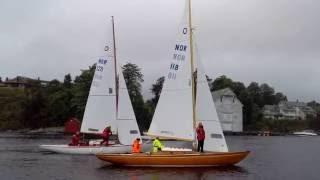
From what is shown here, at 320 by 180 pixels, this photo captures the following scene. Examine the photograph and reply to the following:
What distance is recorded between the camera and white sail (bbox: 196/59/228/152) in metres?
39.2

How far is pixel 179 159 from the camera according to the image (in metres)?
37.7

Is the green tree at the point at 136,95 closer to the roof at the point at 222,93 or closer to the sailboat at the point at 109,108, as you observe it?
the roof at the point at 222,93

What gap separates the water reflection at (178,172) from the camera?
3417cm

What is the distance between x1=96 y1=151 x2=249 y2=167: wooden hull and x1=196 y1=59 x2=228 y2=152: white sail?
972mm

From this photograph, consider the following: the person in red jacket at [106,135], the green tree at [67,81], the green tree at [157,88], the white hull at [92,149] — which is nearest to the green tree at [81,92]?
the green tree at [67,81]

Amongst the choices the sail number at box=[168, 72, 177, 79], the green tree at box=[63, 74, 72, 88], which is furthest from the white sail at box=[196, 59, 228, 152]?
the green tree at box=[63, 74, 72, 88]

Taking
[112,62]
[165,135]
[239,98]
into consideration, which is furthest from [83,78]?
[165,135]

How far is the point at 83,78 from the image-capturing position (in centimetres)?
14125

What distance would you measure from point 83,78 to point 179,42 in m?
104

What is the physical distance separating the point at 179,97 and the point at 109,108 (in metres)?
12.4

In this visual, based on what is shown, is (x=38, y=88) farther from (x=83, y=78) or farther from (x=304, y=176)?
(x=304, y=176)

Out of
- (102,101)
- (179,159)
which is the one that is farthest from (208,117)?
(102,101)

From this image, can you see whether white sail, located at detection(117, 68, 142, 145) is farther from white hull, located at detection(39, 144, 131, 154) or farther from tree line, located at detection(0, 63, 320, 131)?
tree line, located at detection(0, 63, 320, 131)

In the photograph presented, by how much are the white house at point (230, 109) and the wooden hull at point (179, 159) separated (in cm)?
14688
